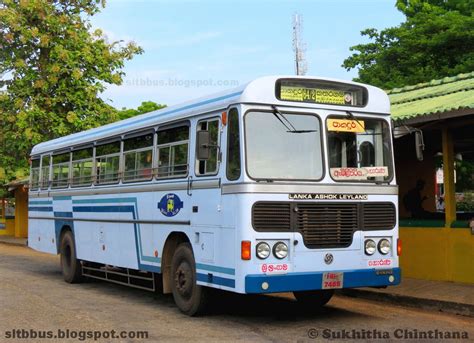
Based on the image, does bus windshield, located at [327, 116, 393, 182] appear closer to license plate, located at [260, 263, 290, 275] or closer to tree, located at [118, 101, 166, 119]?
license plate, located at [260, 263, 290, 275]

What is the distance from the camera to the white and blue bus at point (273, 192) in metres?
7.99

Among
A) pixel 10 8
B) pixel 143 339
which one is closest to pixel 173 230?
pixel 143 339

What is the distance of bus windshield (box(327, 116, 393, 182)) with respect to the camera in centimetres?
854

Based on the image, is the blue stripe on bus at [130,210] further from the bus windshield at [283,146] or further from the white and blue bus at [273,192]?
the bus windshield at [283,146]

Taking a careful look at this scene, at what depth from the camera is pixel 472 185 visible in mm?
32406

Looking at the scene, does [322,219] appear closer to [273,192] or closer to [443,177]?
[273,192]

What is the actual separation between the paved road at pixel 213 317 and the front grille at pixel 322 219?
1172 millimetres

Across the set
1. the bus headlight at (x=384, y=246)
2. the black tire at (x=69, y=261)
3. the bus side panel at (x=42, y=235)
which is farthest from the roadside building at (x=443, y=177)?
the bus side panel at (x=42, y=235)

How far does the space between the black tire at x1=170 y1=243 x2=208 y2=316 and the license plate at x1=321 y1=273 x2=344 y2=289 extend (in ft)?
5.60

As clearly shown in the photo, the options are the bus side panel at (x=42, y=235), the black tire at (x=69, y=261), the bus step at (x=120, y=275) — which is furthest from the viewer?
the bus side panel at (x=42, y=235)

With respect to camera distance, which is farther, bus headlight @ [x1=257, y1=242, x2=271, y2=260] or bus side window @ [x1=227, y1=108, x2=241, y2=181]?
bus side window @ [x1=227, y1=108, x2=241, y2=181]

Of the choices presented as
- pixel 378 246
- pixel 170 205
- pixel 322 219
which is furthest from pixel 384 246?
pixel 170 205

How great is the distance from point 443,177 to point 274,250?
566 cm

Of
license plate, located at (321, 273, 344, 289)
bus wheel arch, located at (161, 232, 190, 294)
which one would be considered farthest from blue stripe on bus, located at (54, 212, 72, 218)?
license plate, located at (321, 273, 344, 289)
